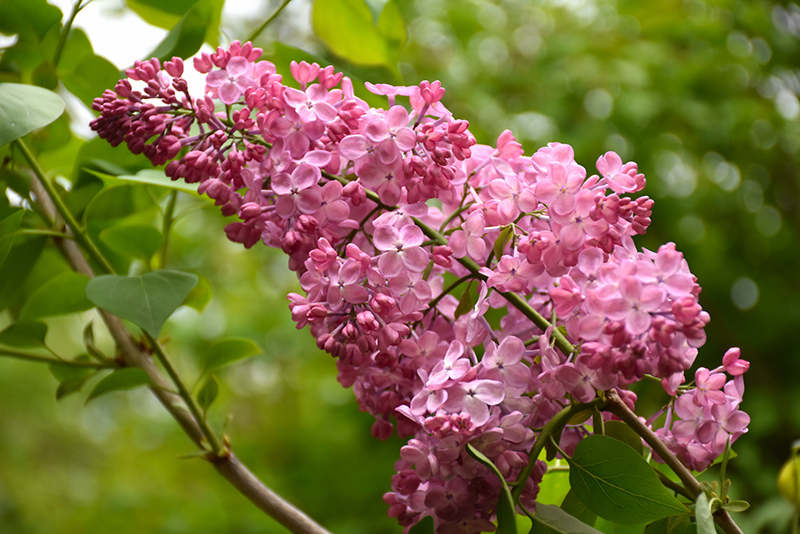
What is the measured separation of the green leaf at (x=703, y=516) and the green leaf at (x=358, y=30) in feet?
1.46

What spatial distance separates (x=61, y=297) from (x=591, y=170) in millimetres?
1058

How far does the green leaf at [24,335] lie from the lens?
1.72ft

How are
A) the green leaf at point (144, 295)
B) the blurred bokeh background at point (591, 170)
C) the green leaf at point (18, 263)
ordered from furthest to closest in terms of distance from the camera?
the blurred bokeh background at point (591, 170)
the green leaf at point (18, 263)
the green leaf at point (144, 295)

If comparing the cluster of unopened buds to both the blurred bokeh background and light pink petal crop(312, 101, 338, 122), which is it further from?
the blurred bokeh background

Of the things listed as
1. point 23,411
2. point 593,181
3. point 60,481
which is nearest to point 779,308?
point 593,181

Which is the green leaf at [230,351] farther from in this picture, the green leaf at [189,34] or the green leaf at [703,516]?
the green leaf at [703,516]

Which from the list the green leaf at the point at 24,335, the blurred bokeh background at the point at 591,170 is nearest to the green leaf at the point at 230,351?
the green leaf at the point at 24,335

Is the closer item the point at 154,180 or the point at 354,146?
the point at 354,146

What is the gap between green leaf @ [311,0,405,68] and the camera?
596 mm

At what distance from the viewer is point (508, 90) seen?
150 cm

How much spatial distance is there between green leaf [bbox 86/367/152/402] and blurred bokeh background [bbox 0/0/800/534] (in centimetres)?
70

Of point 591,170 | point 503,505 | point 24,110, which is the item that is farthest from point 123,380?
point 591,170

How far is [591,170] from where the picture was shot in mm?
1311

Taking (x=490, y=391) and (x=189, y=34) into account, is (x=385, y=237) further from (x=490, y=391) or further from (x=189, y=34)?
(x=189, y=34)
